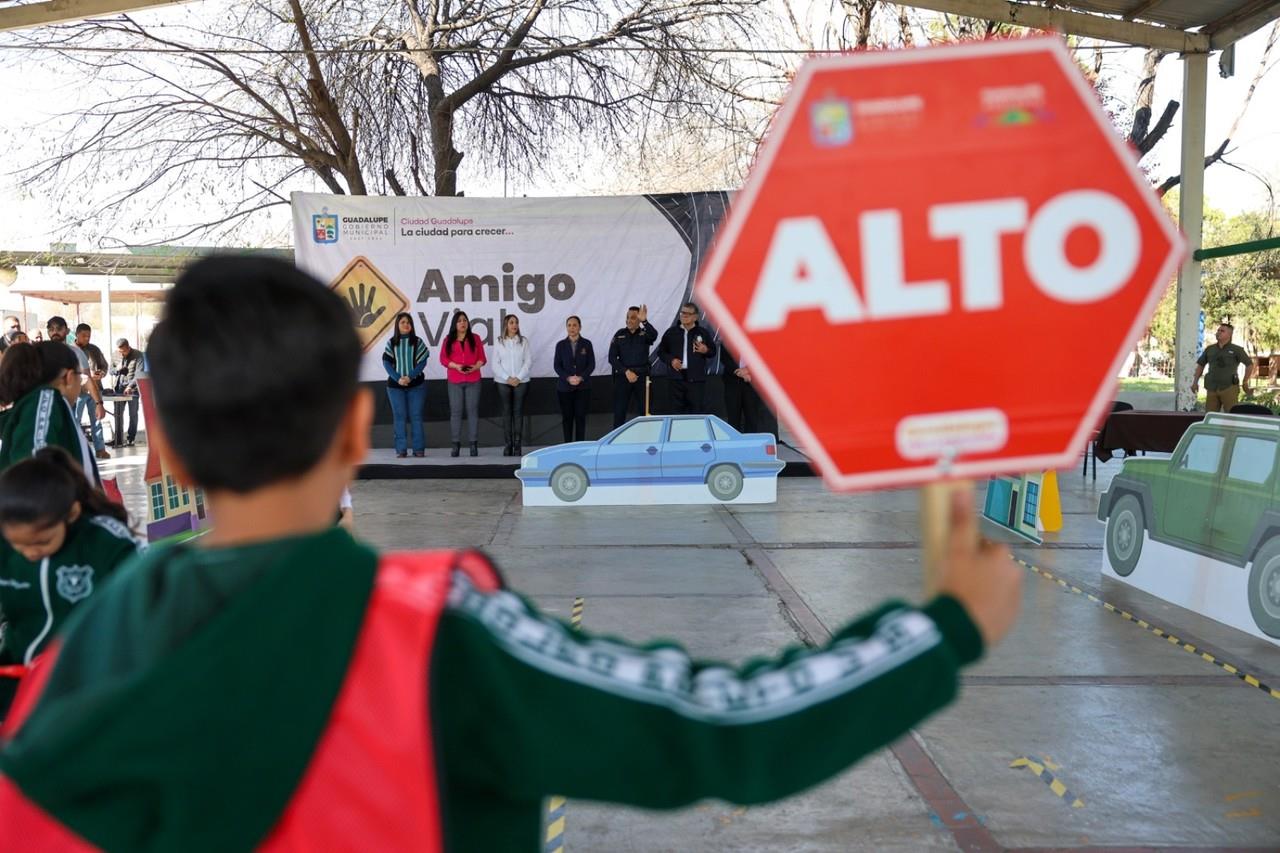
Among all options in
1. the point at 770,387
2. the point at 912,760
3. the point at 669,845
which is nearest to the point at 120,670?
the point at 770,387

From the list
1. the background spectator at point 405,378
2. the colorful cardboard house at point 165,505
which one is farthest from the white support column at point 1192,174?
the colorful cardboard house at point 165,505

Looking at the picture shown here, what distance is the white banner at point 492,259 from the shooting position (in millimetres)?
14977

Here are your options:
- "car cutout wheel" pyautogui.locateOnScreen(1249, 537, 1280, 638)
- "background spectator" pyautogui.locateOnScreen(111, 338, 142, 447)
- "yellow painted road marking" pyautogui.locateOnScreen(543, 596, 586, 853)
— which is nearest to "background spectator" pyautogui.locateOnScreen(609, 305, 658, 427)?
"background spectator" pyautogui.locateOnScreen(111, 338, 142, 447)

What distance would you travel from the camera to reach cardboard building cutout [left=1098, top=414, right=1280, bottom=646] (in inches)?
236

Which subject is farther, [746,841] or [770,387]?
[746,841]

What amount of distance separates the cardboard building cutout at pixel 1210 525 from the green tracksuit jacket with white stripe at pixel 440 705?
568 centimetres

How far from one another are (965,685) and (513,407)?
10.0 meters

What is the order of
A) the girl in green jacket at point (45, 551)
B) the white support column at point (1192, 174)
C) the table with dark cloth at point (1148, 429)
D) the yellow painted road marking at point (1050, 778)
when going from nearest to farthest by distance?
1. the girl in green jacket at point (45, 551)
2. the yellow painted road marking at point (1050, 778)
3. the white support column at point (1192, 174)
4. the table with dark cloth at point (1148, 429)

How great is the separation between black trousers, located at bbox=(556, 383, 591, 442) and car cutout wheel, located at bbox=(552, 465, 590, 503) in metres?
3.66

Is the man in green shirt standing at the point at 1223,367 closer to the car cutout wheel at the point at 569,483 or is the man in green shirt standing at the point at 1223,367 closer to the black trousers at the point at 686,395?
the black trousers at the point at 686,395

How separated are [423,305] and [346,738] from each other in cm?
1459

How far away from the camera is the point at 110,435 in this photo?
19234mm

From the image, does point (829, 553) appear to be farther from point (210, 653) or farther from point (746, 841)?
point (210, 653)

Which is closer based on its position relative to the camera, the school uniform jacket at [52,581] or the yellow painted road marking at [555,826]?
the school uniform jacket at [52,581]
